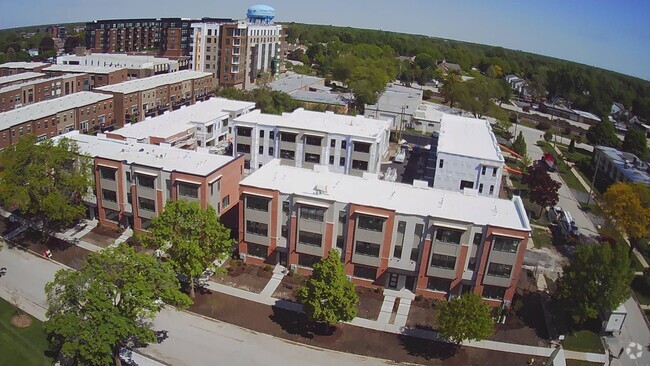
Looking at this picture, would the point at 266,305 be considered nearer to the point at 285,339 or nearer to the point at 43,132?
the point at 285,339

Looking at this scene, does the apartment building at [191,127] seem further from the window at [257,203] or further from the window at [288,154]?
the window at [257,203]

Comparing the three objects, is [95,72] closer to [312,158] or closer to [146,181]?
[312,158]

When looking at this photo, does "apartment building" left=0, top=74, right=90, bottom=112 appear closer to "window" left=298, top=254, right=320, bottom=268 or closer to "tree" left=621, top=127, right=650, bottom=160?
"window" left=298, top=254, right=320, bottom=268

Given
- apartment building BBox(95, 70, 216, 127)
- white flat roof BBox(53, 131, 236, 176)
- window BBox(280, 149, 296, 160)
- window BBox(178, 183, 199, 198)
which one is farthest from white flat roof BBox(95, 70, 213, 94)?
window BBox(178, 183, 199, 198)

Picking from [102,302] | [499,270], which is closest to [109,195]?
[102,302]

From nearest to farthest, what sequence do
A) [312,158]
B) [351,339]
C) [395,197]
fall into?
[351,339] < [395,197] < [312,158]

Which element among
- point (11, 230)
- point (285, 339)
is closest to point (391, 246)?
point (285, 339)
